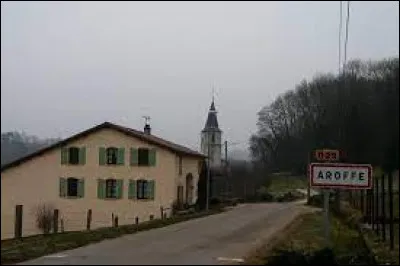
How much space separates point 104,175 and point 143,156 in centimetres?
285

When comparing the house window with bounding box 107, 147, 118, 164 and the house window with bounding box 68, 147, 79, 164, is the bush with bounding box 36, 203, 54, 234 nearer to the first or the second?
the house window with bounding box 68, 147, 79, 164

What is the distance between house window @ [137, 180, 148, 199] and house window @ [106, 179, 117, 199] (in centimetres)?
150

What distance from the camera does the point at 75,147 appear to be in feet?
148

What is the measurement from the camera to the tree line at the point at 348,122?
50.0ft

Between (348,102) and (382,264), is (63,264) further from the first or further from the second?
(348,102)

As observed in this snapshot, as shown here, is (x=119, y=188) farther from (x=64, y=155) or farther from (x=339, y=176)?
(x=339, y=176)

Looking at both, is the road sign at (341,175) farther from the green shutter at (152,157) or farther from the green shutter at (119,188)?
the green shutter at (152,157)

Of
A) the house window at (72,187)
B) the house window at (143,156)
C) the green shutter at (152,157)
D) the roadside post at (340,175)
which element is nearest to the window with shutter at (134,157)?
the house window at (143,156)

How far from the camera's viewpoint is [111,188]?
44406 millimetres

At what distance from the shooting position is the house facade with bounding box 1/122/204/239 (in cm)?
4409

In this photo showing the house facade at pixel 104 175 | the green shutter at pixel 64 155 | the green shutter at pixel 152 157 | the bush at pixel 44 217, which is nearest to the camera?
the bush at pixel 44 217

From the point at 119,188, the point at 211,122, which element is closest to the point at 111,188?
the point at 119,188

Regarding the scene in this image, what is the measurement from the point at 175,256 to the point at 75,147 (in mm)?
31806

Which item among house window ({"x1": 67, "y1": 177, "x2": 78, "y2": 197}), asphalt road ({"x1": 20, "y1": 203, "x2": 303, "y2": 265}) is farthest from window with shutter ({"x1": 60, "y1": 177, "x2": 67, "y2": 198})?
asphalt road ({"x1": 20, "y1": 203, "x2": 303, "y2": 265})
